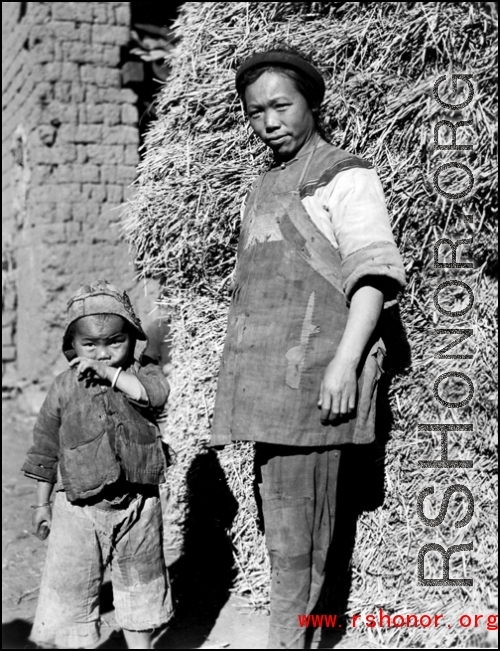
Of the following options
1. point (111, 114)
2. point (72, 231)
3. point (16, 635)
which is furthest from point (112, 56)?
point (16, 635)

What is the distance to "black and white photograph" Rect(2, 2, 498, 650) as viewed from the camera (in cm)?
202

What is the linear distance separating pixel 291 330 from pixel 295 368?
11 cm

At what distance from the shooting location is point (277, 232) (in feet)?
6.77

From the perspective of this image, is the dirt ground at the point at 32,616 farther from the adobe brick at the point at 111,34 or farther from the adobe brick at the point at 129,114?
the adobe brick at the point at 111,34

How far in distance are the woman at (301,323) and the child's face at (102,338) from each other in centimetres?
36

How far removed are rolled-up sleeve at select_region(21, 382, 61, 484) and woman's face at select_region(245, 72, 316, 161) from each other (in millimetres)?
1060

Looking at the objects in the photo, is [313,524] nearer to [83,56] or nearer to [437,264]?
[437,264]

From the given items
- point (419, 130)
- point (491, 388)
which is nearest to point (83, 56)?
point (419, 130)

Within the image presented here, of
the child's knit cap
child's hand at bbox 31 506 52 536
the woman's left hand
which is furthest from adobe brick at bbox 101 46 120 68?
the woman's left hand

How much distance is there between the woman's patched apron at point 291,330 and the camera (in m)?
1.97

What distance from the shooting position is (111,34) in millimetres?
5555

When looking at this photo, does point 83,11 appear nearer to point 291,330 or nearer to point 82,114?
point 82,114

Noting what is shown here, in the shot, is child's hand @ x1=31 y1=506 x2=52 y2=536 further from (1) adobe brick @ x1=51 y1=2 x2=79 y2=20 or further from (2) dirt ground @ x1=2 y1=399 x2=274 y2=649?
(1) adobe brick @ x1=51 y1=2 x2=79 y2=20

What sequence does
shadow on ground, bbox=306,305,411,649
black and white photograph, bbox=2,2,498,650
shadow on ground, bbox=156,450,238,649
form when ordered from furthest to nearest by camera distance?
shadow on ground, bbox=156,450,238,649 < shadow on ground, bbox=306,305,411,649 < black and white photograph, bbox=2,2,498,650
